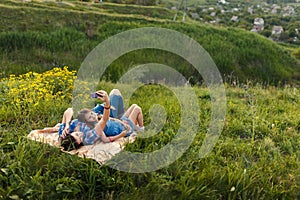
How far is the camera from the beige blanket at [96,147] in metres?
3.53

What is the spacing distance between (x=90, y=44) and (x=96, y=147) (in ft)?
30.7

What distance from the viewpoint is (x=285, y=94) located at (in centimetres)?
777

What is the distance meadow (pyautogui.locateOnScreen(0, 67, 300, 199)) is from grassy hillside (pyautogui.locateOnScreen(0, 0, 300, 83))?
5608 mm

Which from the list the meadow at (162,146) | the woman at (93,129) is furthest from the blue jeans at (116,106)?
the meadow at (162,146)

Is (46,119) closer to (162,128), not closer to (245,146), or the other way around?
(162,128)

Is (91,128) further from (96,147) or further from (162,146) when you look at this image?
(162,146)

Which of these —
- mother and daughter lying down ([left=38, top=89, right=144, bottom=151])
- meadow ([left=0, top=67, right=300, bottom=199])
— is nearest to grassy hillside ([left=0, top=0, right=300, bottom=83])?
meadow ([left=0, top=67, right=300, bottom=199])

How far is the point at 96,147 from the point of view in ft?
12.4

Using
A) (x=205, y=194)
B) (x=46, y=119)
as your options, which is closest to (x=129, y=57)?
(x=46, y=119)

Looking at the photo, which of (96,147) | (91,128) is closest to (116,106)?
(91,128)

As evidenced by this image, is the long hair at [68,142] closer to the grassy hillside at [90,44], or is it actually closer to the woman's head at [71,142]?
the woman's head at [71,142]

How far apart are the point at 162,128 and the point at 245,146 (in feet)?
3.76

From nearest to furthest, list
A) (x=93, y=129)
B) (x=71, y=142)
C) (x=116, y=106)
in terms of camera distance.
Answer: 1. (x=71, y=142)
2. (x=93, y=129)
3. (x=116, y=106)

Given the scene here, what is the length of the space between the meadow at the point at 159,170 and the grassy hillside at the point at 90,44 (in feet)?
18.4
